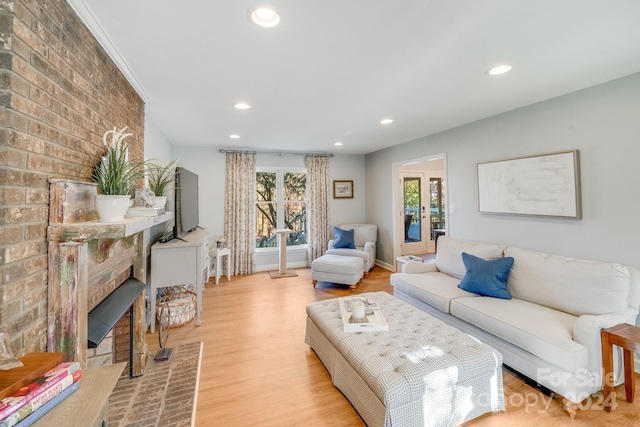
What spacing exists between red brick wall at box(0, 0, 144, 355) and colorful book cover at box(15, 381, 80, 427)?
0.22 meters

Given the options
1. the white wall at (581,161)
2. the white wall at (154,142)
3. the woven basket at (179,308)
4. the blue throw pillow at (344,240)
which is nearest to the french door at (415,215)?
the blue throw pillow at (344,240)

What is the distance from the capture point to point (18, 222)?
0.97 m

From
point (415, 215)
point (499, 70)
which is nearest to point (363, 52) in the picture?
point (499, 70)

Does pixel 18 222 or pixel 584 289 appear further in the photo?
pixel 584 289

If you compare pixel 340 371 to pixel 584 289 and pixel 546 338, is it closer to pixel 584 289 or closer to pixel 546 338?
pixel 546 338

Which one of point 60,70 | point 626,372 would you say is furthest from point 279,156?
point 626,372

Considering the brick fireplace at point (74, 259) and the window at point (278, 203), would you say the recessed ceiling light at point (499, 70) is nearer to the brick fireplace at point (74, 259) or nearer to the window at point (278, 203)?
the brick fireplace at point (74, 259)

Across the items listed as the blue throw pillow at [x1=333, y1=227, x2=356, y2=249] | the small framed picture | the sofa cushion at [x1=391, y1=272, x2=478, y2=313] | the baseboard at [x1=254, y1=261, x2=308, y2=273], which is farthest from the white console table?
the small framed picture

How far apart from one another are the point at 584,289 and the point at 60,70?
358 centimetres

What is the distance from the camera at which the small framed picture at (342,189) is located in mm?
5719

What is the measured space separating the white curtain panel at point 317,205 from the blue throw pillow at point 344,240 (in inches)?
21.8

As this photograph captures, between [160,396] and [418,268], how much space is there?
2899 millimetres

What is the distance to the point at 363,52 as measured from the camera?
69.4 inches

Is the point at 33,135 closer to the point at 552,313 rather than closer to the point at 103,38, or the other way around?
the point at 103,38
